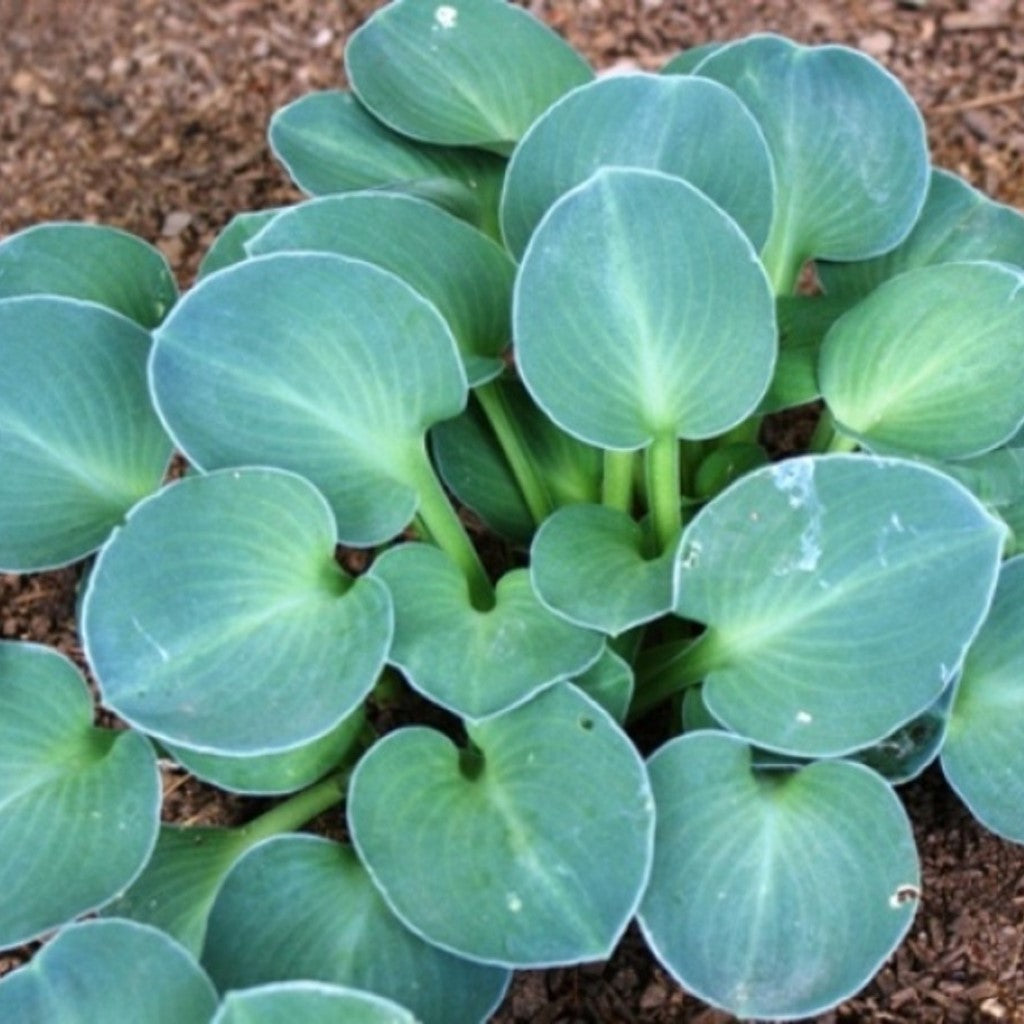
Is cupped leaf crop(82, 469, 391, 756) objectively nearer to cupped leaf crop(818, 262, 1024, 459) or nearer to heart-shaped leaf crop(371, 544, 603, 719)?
heart-shaped leaf crop(371, 544, 603, 719)

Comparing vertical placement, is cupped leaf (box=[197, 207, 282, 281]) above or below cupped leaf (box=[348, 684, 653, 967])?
above

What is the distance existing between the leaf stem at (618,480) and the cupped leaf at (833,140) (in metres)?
0.23

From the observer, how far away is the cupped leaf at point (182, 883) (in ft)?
3.88

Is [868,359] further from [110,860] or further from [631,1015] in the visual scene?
[110,860]

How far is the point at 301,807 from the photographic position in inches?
49.9

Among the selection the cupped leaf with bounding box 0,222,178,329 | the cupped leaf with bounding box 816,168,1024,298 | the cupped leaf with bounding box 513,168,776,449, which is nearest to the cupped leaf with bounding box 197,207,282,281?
the cupped leaf with bounding box 0,222,178,329

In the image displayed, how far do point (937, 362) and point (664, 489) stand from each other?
229 millimetres

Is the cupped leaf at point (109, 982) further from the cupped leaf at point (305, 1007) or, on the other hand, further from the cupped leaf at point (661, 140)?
the cupped leaf at point (661, 140)

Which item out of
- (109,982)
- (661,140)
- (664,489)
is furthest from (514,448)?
(109,982)

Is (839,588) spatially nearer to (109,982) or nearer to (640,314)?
(640,314)

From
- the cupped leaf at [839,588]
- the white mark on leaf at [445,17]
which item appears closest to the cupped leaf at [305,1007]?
the cupped leaf at [839,588]

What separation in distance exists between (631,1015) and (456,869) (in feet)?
0.97

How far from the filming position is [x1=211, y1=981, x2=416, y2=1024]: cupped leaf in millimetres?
906

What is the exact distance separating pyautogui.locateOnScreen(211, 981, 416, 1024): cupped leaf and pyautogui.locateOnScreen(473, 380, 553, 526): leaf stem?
52 centimetres
